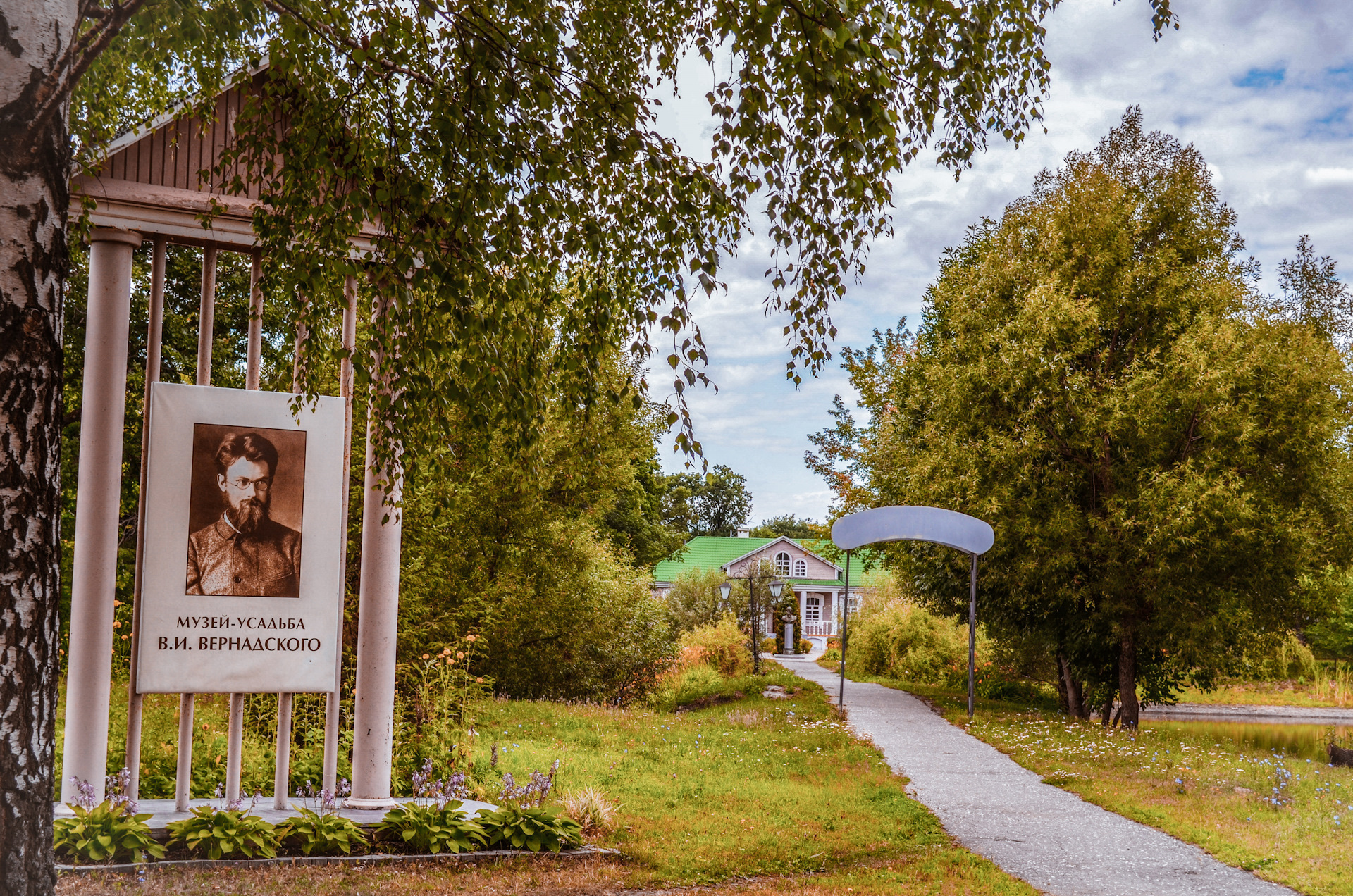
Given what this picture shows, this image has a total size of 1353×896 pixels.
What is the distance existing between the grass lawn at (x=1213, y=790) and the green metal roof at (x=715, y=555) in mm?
38309

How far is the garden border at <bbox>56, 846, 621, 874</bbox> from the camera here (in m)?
5.13

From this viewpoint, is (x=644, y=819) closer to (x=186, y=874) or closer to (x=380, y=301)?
(x=186, y=874)

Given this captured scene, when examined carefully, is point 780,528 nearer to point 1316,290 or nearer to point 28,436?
point 1316,290

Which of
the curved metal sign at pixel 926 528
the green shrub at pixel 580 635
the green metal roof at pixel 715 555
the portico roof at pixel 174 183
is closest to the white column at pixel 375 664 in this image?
the portico roof at pixel 174 183

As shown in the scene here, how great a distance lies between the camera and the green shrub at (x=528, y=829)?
243 inches

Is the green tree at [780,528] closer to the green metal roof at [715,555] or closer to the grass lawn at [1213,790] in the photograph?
the green metal roof at [715,555]

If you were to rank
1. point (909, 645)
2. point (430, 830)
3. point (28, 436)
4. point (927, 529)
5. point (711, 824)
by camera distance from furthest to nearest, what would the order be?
point (909, 645)
point (927, 529)
point (711, 824)
point (430, 830)
point (28, 436)

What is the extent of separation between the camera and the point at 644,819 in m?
7.66

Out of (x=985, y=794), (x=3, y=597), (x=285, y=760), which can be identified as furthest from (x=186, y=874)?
(x=985, y=794)

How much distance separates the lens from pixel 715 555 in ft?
182

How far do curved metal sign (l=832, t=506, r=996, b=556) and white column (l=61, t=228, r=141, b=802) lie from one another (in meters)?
11.3

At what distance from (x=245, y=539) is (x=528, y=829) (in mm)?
2576

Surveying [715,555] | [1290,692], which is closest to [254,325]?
[1290,692]

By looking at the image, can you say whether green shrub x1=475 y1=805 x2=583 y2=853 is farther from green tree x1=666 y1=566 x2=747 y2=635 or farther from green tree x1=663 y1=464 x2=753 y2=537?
green tree x1=663 y1=464 x2=753 y2=537
